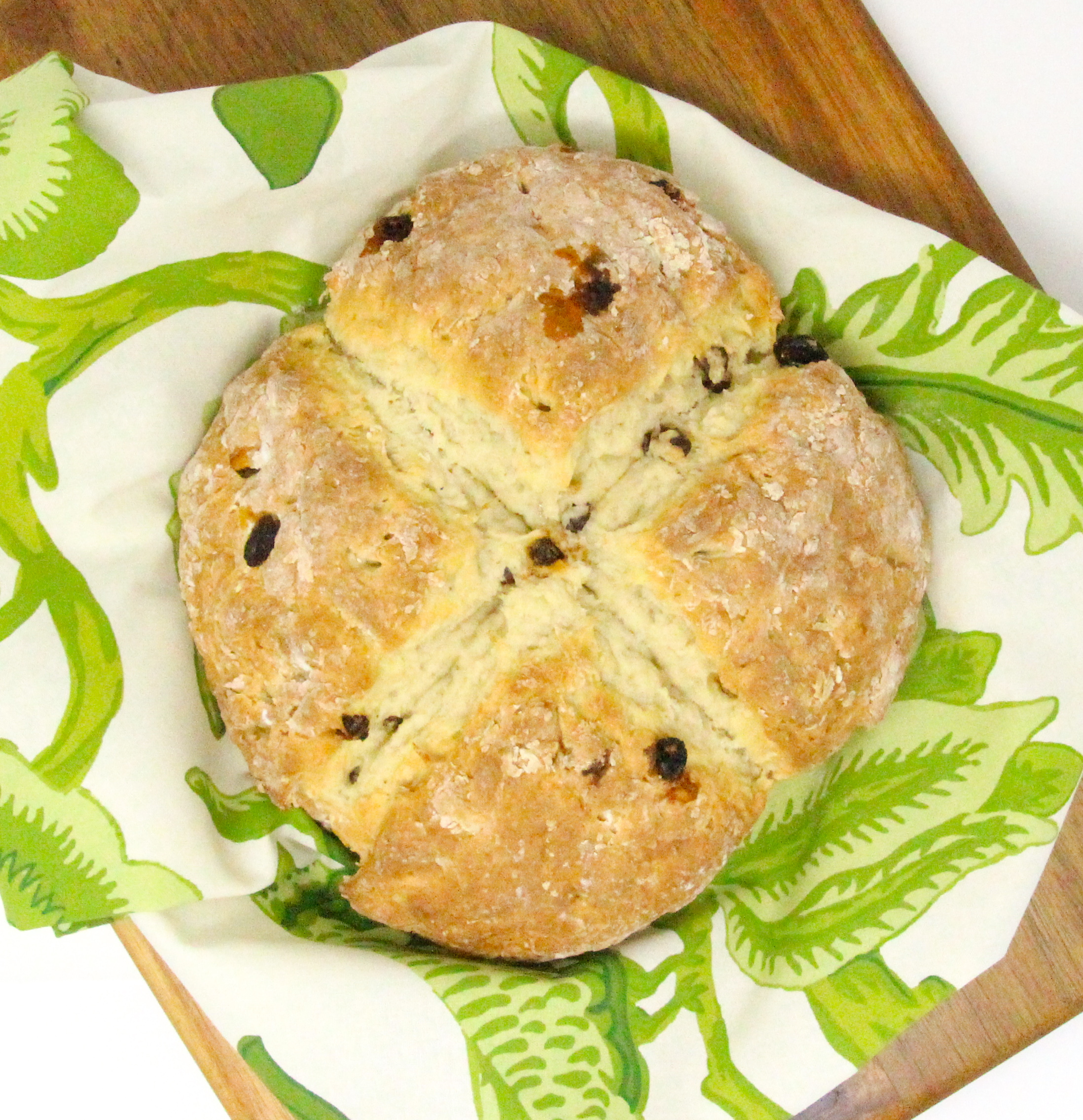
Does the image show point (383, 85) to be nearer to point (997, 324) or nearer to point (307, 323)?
point (307, 323)

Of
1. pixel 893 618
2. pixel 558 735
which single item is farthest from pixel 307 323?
pixel 893 618

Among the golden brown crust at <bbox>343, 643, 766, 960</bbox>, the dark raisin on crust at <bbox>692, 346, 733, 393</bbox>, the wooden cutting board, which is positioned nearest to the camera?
the golden brown crust at <bbox>343, 643, 766, 960</bbox>

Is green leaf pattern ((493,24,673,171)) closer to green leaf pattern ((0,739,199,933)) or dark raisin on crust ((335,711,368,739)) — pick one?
dark raisin on crust ((335,711,368,739))

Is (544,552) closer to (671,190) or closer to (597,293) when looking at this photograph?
(597,293)

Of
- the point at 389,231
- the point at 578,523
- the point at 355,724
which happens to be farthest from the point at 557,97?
the point at 355,724

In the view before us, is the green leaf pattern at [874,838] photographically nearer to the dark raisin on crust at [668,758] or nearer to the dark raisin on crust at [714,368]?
the dark raisin on crust at [668,758]

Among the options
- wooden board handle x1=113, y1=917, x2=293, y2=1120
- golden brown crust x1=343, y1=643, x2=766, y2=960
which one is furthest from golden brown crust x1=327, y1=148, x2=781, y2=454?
wooden board handle x1=113, y1=917, x2=293, y2=1120

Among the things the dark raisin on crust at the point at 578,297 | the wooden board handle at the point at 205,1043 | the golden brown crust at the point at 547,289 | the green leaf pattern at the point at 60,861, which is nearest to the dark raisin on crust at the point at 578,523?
the golden brown crust at the point at 547,289
